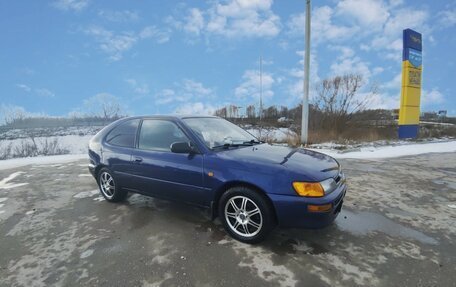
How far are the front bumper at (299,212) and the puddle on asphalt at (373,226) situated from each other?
2.97 ft

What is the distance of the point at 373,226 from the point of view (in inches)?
153

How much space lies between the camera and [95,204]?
4.94m

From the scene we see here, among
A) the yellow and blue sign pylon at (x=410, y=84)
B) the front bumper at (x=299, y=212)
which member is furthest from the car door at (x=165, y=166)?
the yellow and blue sign pylon at (x=410, y=84)

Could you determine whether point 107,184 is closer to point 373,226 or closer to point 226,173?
point 226,173

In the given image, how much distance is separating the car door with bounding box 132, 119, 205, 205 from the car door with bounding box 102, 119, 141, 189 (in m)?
0.18

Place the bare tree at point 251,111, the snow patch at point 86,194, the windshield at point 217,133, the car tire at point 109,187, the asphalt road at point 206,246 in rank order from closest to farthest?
the asphalt road at point 206,246, the windshield at point 217,133, the car tire at point 109,187, the snow patch at point 86,194, the bare tree at point 251,111

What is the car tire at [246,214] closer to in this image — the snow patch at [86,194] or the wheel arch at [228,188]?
the wheel arch at [228,188]

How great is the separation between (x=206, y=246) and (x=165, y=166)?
1.22m

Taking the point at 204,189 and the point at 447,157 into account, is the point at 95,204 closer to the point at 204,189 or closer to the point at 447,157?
the point at 204,189

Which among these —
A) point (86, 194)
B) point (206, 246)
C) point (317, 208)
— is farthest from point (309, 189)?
point (86, 194)

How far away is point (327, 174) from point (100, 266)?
267 cm

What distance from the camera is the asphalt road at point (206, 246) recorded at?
9.00ft

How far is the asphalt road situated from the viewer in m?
2.74

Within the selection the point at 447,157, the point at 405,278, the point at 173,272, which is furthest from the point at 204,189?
the point at 447,157
